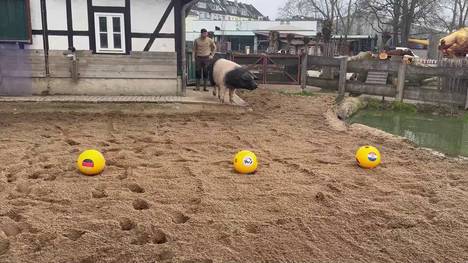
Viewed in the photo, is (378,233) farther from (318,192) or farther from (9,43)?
(9,43)

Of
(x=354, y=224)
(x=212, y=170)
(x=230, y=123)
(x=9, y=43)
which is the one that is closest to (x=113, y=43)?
(x=9, y=43)

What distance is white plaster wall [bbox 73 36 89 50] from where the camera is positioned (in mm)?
10516

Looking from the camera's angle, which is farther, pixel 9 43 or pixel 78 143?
pixel 9 43

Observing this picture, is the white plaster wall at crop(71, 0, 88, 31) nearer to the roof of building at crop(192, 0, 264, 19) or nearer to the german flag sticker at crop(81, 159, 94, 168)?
the german flag sticker at crop(81, 159, 94, 168)

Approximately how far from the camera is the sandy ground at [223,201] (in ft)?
11.3

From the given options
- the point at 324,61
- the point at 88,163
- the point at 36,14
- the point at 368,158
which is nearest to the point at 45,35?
the point at 36,14

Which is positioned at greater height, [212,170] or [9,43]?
[9,43]

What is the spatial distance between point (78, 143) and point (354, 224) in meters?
4.46

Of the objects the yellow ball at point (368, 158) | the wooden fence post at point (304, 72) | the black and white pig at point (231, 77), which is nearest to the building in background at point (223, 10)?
the wooden fence post at point (304, 72)

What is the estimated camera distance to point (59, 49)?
10.5 meters

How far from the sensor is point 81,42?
34.6ft

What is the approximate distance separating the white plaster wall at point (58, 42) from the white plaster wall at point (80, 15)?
0.37 metres

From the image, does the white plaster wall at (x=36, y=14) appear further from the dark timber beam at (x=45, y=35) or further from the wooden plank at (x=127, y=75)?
the wooden plank at (x=127, y=75)

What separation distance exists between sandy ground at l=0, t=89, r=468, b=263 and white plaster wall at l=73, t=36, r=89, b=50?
360 centimetres
